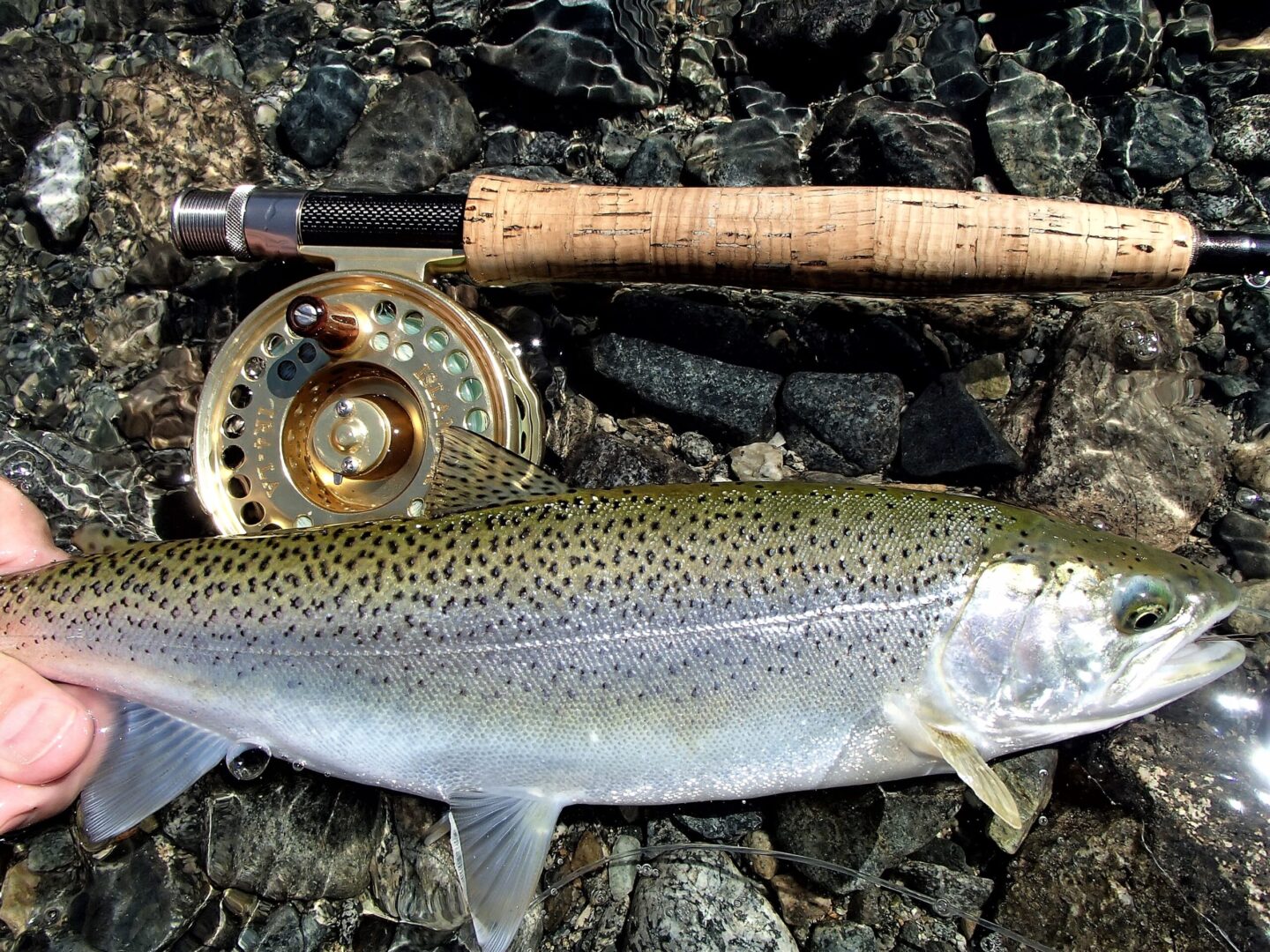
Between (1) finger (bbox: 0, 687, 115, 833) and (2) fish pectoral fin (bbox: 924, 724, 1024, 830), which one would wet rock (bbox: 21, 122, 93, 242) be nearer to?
(1) finger (bbox: 0, 687, 115, 833)

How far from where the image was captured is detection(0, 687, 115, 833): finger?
272 centimetres

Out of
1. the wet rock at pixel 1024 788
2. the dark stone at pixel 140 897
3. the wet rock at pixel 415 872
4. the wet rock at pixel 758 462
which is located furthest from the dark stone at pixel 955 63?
the dark stone at pixel 140 897

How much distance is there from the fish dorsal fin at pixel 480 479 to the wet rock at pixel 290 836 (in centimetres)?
118

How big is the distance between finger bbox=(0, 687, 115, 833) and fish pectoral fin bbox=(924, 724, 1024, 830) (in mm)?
2597

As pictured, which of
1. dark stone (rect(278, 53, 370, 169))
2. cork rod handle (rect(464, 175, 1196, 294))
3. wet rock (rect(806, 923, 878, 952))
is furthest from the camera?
dark stone (rect(278, 53, 370, 169))

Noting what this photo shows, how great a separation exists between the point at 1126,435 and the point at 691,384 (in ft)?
5.37

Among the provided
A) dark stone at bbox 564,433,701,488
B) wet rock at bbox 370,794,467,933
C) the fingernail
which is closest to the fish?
the fingernail

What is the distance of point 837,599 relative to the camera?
2.30 meters

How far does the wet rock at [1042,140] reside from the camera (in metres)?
3.59

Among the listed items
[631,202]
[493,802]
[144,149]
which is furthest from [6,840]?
[631,202]

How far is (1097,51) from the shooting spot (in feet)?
12.0

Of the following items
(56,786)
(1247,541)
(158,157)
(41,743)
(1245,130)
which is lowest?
(56,786)

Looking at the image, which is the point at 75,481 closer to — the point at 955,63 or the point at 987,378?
the point at 987,378

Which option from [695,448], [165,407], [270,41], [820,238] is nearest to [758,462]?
[695,448]
